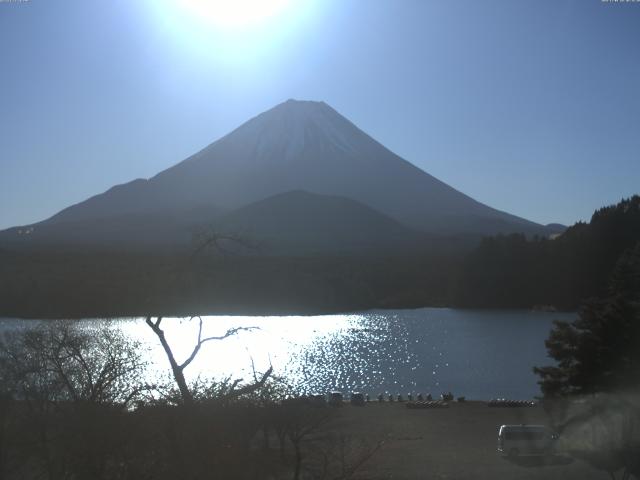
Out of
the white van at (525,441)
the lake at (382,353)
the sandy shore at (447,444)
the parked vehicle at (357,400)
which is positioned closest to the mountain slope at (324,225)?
the lake at (382,353)

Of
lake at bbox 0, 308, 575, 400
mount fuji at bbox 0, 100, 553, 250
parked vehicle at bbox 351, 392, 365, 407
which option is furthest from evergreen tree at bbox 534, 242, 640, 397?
mount fuji at bbox 0, 100, 553, 250

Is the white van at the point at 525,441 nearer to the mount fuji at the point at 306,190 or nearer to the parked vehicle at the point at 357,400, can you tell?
the parked vehicle at the point at 357,400

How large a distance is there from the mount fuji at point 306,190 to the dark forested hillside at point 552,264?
17.8 m

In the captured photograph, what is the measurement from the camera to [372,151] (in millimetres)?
100188

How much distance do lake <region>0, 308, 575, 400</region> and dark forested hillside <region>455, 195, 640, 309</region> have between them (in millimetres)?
6683

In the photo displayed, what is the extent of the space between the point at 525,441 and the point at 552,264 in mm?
46916

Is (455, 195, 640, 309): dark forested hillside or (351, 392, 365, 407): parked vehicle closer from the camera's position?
(351, 392, 365, 407): parked vehicle

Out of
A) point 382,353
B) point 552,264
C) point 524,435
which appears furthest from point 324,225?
point 524,435

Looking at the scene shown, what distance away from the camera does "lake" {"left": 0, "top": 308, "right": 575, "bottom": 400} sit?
21578 millimetres

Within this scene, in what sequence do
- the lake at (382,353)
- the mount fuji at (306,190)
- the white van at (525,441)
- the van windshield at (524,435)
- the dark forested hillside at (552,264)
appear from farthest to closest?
the mount fuji at (306,190) → the dark forested hillside at (552,264) → the lake at (382,353) → the van windshield at (524,435) → the white van at (525,441)

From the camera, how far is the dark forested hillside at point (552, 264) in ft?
170

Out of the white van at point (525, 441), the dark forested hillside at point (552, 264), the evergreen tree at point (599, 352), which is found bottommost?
the white van at point (525, 441)

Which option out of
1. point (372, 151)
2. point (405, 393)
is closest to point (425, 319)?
point (405, 393)

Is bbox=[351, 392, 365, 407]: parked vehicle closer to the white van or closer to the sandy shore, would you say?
the sandy shore
